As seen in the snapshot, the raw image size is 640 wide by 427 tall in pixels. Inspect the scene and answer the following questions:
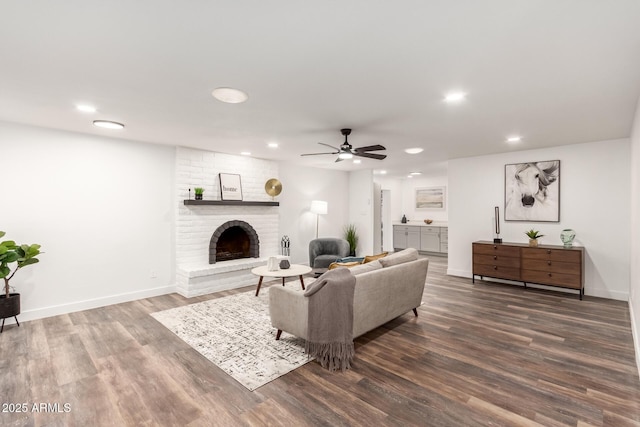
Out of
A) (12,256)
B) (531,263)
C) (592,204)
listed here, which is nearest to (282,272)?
(12,256)

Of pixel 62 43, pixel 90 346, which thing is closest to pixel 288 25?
pixel 62 43

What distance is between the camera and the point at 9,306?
3369 mm

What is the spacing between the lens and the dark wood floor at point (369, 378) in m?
2.01

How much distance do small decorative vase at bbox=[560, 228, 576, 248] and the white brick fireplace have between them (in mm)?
4894

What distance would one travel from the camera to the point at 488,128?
3777 millimetres

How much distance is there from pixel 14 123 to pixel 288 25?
3.99 metres

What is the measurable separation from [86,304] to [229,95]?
11.8ft

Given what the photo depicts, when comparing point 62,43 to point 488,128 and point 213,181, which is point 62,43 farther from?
point 488,128

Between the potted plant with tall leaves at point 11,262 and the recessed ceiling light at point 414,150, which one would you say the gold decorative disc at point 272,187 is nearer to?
the recessed ceiling light at point 414,150

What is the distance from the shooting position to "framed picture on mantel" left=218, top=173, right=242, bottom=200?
539 centimetres

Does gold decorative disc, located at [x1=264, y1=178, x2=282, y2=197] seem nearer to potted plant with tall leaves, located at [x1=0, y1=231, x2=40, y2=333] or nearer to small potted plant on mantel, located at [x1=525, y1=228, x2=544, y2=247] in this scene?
potted plant with tall leaves, located at [x1=0, y1=231, x2=40, y2=333]

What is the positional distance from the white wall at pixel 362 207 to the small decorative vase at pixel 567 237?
3867mm

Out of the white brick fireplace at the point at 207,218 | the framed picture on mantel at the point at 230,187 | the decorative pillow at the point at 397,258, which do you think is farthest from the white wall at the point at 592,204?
the framed picture on mantel at the point at 230,187

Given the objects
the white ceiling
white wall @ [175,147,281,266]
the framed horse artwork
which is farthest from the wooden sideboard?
white wall @ [175,147,281,266]
